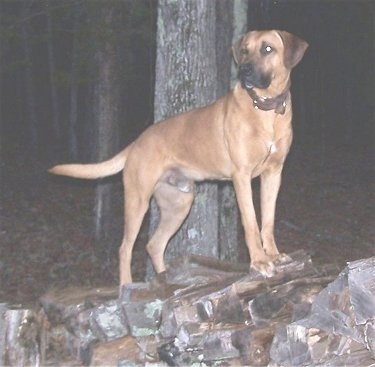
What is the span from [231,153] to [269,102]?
514 mm

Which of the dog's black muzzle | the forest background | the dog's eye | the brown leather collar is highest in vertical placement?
the dog's eye

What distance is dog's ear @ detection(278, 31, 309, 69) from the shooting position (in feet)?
21.3

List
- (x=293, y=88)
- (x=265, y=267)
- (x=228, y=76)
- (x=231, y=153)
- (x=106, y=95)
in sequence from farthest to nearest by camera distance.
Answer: (x=293, y=88) < (x=106, y=95) < (x=228, y=76) < (x=231, y=153) < (x=265, y=267)

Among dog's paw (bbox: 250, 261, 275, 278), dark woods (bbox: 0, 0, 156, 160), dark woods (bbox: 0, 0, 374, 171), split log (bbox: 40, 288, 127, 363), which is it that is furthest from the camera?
dark woods (bbox: 0, 0, 374, 171)

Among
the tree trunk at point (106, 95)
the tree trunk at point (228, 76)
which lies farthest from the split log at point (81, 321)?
the tree trunk at point (106, 95)

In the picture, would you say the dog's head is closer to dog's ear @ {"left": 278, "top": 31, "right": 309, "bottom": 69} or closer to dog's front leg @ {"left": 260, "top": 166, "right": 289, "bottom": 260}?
dog's ear @ {"left": 278, "top": 31, "right": 309, "bottom": 69}

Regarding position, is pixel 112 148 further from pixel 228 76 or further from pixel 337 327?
pixel 337 327

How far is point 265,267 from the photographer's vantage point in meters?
6.30

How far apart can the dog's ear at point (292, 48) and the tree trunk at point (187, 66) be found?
1529 millimetres

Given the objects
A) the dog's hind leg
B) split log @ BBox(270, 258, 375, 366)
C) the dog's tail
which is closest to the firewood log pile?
split log @ BBox(270, 258, 375, 366)

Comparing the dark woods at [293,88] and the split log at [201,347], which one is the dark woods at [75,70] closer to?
the dark woods at [293,88]

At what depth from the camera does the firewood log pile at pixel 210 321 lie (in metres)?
5.36

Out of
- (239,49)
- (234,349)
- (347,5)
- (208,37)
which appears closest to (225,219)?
(208,37)

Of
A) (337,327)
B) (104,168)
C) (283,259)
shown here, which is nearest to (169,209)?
(104,168)
